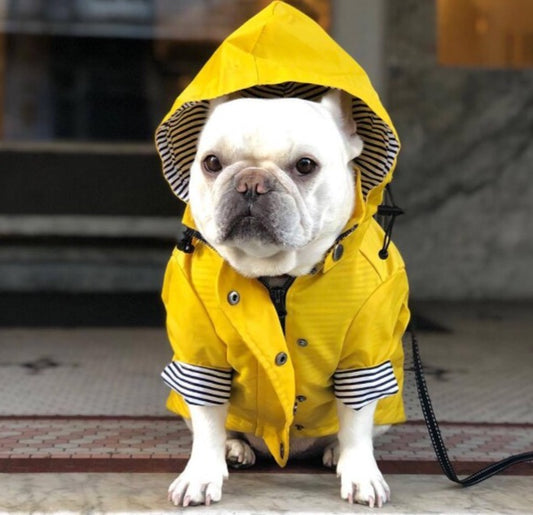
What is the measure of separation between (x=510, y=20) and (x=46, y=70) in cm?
250

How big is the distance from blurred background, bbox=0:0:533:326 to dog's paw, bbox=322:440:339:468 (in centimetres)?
296

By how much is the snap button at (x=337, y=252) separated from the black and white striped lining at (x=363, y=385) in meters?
0.25

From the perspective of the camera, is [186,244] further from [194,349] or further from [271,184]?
[271,184]

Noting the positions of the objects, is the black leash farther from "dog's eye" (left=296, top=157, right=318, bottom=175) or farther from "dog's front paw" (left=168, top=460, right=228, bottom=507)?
"dog's eye" (left=296, top=157, right=318, bottom=175)

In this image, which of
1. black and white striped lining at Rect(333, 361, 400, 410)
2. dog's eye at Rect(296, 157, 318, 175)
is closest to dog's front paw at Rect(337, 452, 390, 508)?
black and white striped lining at Rect(333, 361, 400, 410)

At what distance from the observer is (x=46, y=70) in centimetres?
578

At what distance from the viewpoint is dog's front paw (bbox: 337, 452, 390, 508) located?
89.3 inches

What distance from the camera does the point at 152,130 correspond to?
5781mm

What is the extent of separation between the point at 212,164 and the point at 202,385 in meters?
0.49

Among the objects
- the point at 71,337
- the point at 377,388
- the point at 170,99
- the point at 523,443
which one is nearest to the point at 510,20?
the point at 170,99

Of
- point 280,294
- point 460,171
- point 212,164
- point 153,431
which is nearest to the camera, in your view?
point 212,164

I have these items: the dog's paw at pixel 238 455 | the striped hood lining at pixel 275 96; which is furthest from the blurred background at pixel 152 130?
the striped hood lining at pixel 275 96

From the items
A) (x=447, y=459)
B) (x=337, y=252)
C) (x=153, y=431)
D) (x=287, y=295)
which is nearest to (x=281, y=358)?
(x=287, y=295)

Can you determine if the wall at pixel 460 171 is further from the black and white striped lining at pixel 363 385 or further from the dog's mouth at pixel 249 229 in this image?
the dog's mouth at pixel 249 229
